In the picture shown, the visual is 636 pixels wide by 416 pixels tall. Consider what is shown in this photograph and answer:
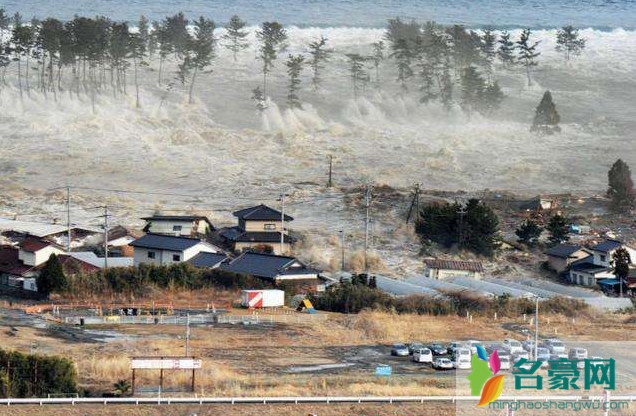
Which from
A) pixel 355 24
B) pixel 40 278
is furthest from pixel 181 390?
pixel 355 24

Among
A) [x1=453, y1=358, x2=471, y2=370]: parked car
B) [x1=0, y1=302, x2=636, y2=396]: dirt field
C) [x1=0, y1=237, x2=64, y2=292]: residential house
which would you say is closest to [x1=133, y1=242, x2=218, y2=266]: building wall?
[x1=0, y1=237, x2=64, y2=292]: residential house

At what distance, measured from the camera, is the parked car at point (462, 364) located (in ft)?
136

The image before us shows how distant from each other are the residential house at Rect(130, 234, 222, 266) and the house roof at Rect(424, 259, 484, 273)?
8.99 meters

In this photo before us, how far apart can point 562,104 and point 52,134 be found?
43386 millimetres

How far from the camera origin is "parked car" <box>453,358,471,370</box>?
41406 mm

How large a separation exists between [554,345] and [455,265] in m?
17.1

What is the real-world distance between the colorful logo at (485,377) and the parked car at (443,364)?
707 millimetres

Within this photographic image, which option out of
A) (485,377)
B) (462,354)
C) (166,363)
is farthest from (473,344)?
(166,363)

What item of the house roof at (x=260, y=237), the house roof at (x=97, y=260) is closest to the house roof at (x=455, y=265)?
the house roof at (x=260, y=237)

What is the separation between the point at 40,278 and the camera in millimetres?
53781

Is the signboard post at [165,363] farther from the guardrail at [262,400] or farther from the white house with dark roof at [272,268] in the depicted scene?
the white house with dark roof at [272,268]

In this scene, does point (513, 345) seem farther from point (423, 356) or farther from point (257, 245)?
point (257, 245)

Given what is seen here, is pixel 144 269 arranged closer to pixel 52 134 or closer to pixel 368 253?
pixel 368 253

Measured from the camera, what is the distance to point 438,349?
4328cm
